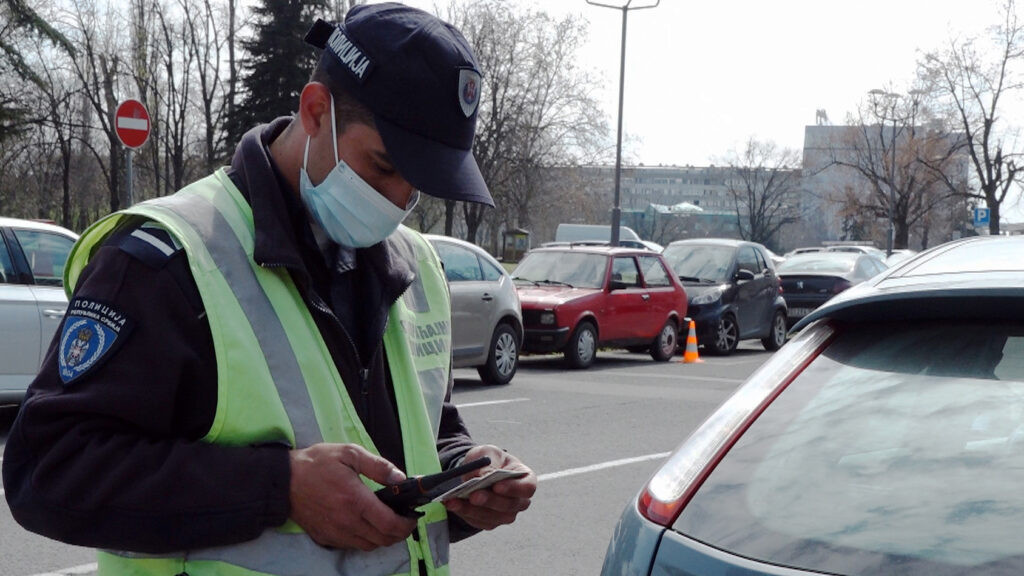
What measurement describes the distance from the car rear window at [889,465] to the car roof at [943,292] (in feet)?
0.11

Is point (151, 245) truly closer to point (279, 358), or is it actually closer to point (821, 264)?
point (279, 358)

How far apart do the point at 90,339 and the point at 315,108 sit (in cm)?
59

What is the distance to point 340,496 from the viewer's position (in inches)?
67.9

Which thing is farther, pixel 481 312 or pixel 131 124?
pixel 131 124

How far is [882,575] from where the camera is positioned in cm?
184

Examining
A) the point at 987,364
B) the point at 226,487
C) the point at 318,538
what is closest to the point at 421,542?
Answer: the point at 318,538

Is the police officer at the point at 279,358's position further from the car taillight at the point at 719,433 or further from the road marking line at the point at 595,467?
the road marking line at the point at 595,467

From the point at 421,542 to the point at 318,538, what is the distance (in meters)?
0.25

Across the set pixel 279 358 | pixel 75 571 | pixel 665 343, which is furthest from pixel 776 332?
pixel 279 358

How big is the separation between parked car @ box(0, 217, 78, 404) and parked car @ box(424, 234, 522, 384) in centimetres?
433

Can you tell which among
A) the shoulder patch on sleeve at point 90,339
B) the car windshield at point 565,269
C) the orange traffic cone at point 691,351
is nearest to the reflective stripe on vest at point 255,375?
the shoulder patch on sleeve at point 90,339

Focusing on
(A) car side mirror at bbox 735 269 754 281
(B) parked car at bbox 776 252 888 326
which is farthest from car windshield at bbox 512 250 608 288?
(B) parked car at bbox 776 252 888 326

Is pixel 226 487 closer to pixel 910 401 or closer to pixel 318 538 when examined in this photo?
pixel 318 538

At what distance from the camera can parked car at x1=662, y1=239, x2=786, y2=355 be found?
18.2 metres
